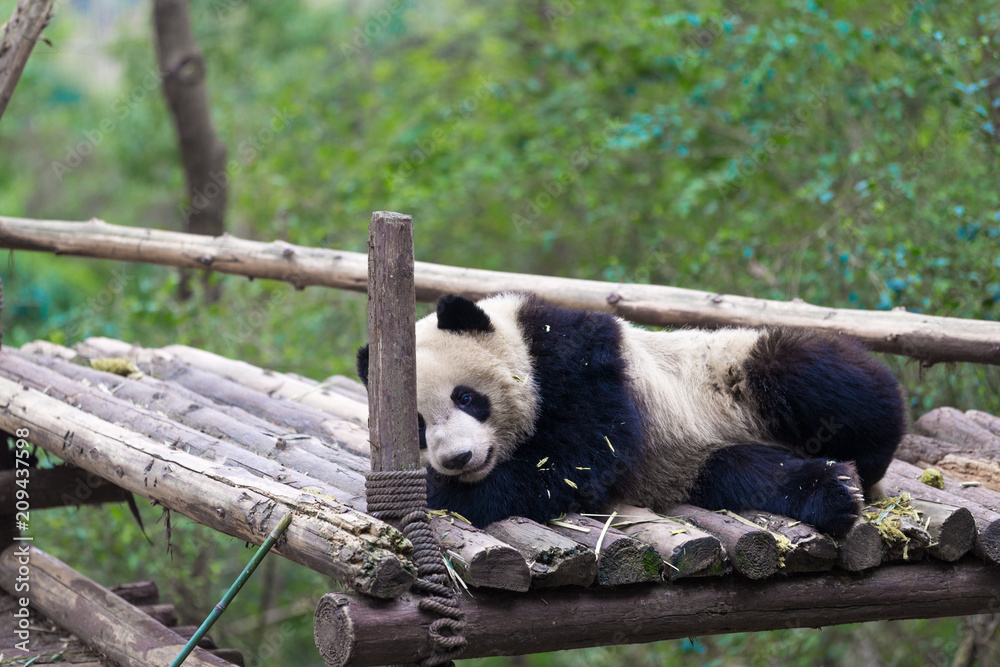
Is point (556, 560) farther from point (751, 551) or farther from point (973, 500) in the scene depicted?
point (973, 500)

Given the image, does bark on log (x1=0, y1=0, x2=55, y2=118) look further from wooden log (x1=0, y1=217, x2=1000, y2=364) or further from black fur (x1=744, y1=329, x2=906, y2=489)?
black fur (x1=744, y1=329, x2=906, y2=489)

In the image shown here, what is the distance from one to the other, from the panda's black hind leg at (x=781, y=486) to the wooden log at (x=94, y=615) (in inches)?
66.2

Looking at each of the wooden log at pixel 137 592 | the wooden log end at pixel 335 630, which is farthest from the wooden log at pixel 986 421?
the wooden log at pixel 137 592

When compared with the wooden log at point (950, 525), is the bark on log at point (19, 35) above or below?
above

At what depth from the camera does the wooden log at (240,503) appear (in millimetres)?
1882

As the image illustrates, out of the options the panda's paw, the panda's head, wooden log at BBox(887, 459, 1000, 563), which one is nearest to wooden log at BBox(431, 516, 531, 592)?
the panda's head

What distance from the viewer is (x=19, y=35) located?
3811 millimetres

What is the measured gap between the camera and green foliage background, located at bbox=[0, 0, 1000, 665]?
5.08 m

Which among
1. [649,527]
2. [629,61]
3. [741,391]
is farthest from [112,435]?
[629,61]

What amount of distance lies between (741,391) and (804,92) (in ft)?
13.0

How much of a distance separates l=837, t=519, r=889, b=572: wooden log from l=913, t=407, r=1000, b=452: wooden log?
1.33 m

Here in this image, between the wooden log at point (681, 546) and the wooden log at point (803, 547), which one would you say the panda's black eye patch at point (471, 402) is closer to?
the wooden log at point (681, 546)

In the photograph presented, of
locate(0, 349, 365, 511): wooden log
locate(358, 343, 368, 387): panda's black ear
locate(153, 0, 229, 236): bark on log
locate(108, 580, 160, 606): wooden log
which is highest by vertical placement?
locate(153, 0, 229, 236): bark on log

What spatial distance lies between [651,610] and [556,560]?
1.17 ft
